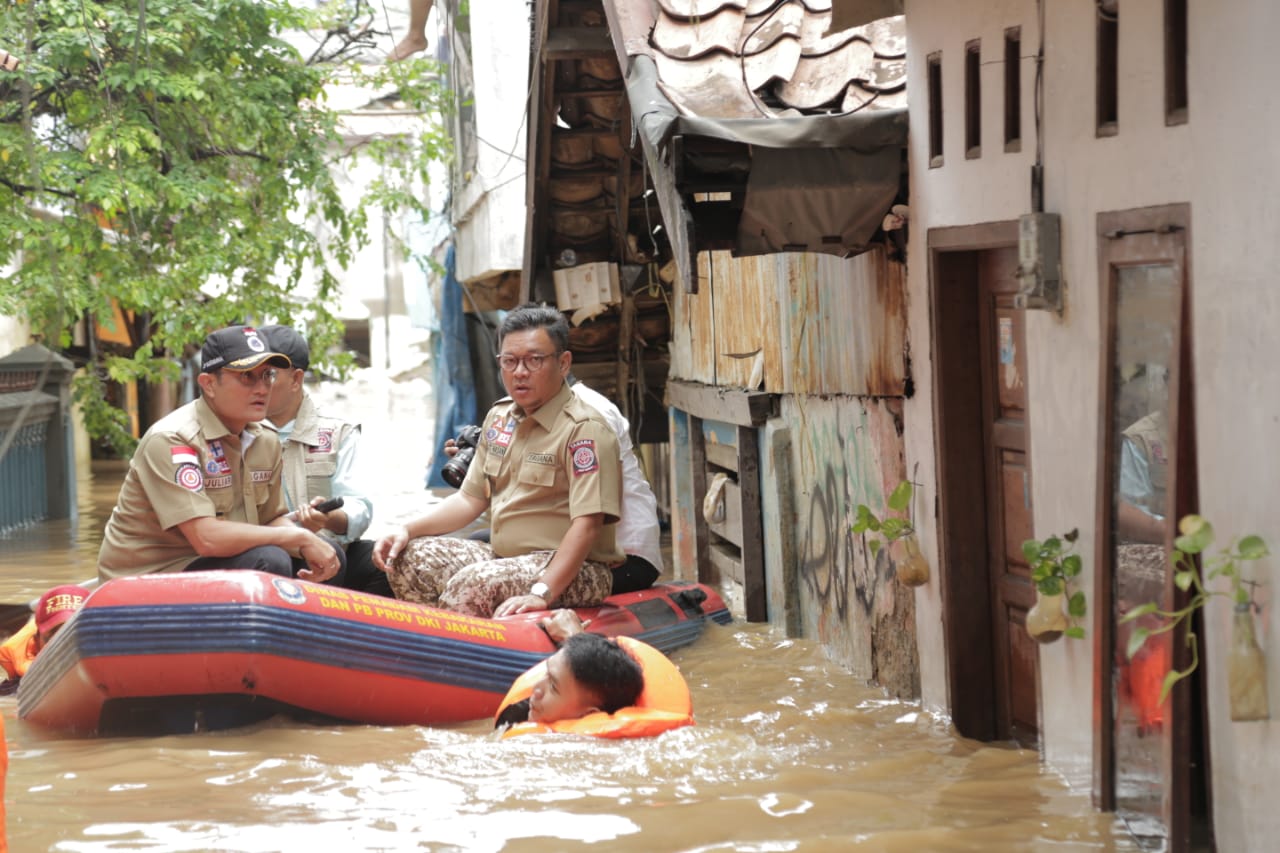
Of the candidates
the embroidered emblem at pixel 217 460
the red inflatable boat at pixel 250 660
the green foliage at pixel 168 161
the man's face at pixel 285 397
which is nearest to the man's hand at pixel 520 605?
the red inflatable boat at pixel 250 660

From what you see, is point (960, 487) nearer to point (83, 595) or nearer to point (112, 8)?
point (83, 595)

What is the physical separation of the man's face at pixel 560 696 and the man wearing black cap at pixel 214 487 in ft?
5.06

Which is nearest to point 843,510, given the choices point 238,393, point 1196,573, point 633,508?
point 633,508

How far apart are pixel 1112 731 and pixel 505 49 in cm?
1009

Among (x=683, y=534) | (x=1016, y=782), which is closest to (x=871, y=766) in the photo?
(x=1016, y=782)

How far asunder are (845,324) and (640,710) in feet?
7.29

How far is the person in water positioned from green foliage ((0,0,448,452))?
6741mm

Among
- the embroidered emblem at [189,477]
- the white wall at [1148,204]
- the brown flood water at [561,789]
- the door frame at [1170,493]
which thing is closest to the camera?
the white wall at [1148,204]

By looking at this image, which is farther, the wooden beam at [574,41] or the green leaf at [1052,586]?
the wooden beam at [574,41]

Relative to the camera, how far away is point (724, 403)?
28.4ft

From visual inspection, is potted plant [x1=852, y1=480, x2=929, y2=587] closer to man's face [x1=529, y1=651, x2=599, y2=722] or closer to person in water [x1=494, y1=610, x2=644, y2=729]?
person in water [x1=494, y1=610, x2=644, y2=729]

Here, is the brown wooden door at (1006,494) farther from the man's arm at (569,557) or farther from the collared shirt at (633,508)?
the collared shirt at (633,508)

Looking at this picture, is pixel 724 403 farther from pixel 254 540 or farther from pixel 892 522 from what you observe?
pixel 254 540

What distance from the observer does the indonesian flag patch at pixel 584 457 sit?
6.62 m
